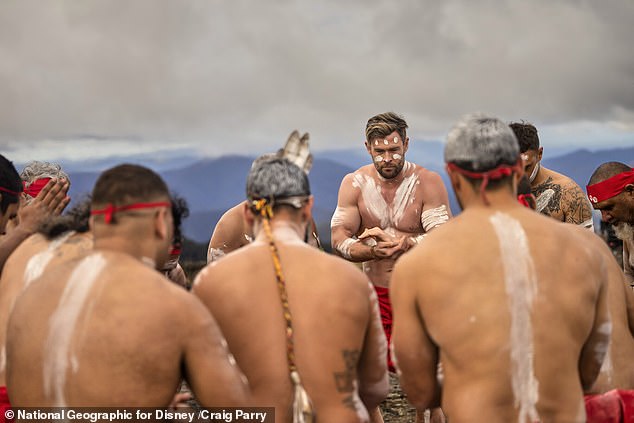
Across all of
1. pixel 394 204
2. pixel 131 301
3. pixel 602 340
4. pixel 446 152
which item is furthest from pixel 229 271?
pixel 394 204

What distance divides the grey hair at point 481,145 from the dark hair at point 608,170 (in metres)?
2.68

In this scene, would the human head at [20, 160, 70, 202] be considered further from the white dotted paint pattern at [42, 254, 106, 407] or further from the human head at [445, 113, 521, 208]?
the human head at [445, 113, 521, 208]

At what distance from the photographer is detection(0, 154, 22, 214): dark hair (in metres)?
4.59

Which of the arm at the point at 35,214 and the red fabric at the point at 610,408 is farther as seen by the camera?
the arm at the point at 35,214

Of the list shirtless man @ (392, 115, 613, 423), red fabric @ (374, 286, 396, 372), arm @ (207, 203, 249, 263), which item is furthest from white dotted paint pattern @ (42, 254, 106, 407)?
red fabric @ (374, 286, 396, 372)

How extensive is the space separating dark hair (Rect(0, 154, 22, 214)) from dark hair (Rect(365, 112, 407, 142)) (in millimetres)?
3070

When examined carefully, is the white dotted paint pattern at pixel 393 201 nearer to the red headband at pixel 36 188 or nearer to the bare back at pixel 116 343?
the red headband at pixel 36 188

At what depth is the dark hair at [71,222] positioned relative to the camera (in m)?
3.66

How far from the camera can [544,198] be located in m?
6.34

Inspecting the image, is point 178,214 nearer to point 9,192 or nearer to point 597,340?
point 9,192

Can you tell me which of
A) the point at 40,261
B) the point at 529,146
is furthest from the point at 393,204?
the point at 40,261

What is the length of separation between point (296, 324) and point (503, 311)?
904 millimetres

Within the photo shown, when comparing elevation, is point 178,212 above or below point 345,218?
above

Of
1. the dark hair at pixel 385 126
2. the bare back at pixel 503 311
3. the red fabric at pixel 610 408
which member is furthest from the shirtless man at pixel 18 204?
the red fabric at pixel 610 408
